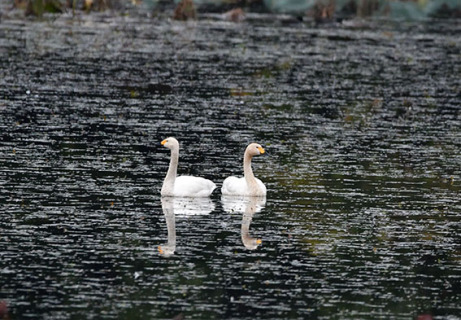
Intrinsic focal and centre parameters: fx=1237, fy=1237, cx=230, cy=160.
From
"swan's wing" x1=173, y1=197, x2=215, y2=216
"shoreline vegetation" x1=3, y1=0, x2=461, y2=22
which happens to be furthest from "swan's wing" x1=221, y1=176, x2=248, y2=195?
"shoreline vegetation" x1=3, y1=0, x2=461, y2=22

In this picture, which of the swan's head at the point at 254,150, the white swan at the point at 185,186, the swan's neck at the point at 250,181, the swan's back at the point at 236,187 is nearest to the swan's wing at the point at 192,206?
the white swan at the point at 185,186

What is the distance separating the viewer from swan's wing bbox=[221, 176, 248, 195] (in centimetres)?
2245

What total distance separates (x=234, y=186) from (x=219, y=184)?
98 centimetres

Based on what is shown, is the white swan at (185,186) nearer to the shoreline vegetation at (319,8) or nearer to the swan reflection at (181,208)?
the swan reflection at (181,208)

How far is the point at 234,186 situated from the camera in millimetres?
22562

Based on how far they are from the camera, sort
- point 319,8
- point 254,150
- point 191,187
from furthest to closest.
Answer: point 319,8
point 254,150
point 191,187

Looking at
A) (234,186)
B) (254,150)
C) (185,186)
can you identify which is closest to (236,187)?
(234,186)

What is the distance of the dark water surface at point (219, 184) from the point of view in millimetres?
15594

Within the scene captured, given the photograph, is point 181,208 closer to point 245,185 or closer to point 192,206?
point 192,206

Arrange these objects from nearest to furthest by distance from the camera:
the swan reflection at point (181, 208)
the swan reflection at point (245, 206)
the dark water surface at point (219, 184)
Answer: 1. the dark water surface at point (219, 184)
2. the swan reflection at point (181, 208)
3. the swan reflection at point (245, 206)

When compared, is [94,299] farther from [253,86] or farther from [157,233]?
[253,86]

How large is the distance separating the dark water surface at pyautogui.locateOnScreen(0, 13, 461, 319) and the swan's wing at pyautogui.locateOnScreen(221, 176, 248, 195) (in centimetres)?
26

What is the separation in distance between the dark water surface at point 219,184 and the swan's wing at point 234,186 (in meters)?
0.26

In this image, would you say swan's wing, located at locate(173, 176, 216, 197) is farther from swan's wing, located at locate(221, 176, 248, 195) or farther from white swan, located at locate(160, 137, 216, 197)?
swan's wing, located at locate(221, 176, 248, 195)
